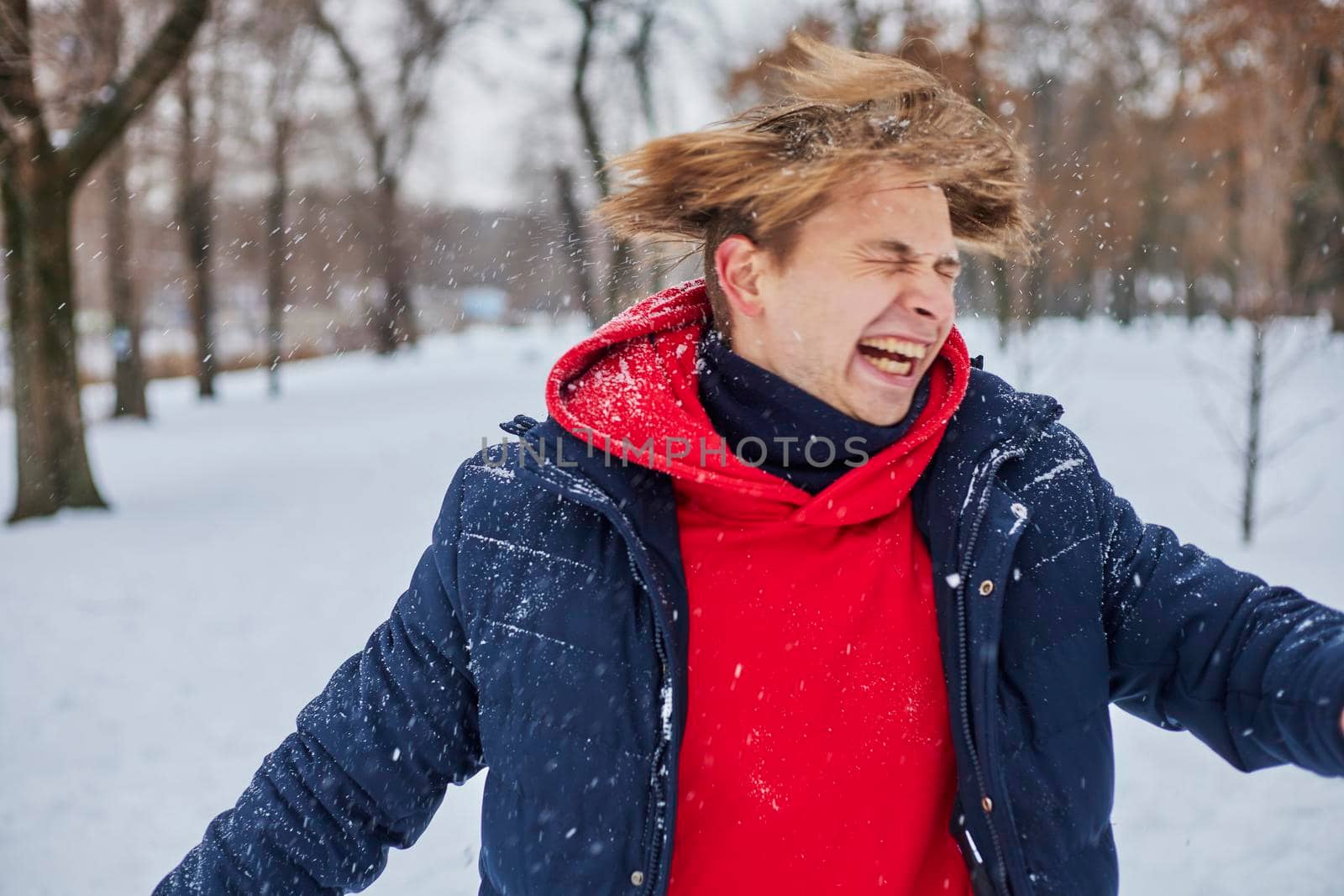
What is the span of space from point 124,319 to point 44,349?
858 cm

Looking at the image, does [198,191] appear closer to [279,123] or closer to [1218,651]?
[279,123]

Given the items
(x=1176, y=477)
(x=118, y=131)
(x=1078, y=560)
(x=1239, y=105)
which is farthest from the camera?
(x=1176, y=477)

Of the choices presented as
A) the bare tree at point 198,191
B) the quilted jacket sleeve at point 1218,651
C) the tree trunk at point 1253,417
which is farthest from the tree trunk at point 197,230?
the quilted jacket sleeve at point 1218,651

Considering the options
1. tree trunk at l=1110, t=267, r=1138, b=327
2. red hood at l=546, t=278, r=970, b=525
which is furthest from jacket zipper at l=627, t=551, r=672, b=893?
tree trunk at l=1110, t=267, r=1138, b=327

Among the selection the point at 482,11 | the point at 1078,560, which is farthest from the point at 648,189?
the point at 482,11

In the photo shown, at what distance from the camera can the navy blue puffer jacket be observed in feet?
4.73

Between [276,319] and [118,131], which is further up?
[118,131]

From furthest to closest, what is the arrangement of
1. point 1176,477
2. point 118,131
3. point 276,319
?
point 276,319
point 1176,477
point 118,131

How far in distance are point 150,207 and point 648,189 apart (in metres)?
22.9

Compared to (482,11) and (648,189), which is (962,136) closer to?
(648,189)

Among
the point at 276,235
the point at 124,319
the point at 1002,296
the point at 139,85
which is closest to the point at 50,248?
the point at 139,85

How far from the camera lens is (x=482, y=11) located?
22.1 meters

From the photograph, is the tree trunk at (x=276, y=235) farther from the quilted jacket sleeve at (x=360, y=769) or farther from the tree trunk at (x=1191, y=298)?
the quilted jacket sleeve at (x=360, y=769)

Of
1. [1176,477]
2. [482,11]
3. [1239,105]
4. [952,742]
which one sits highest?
[482,11]
